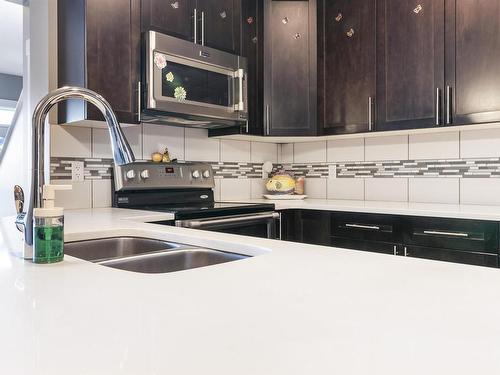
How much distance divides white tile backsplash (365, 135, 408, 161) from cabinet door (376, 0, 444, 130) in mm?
296

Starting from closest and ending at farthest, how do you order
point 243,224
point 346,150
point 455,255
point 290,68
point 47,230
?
point 47,230
point 455,255
point 243,224
point 290,68
point 346,150

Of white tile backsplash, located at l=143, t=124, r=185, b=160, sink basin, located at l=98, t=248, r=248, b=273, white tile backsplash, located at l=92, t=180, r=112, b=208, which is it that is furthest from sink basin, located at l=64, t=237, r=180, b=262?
white tile backsplash, located at l=143, t=124, r=185, b=160

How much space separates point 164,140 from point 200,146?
299 mm

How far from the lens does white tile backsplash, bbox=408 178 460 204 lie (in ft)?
8.72

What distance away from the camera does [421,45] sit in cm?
248

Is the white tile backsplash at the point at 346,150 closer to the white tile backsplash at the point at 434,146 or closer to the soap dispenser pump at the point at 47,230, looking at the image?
the white tile backsplash at the point at 434,146

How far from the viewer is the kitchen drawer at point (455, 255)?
6.58 feet

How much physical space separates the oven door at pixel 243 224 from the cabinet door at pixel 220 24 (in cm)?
105

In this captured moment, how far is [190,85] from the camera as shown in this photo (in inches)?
95.2

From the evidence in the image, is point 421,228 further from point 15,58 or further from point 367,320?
point 15,58

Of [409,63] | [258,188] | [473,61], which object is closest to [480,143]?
[473,61]

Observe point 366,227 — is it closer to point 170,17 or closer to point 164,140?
point 164,140

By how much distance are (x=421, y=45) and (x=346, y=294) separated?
2.24m

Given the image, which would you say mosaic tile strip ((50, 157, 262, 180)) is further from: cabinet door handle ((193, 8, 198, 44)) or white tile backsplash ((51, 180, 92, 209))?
cabinet door handle ((193, 8, 198, 44))
